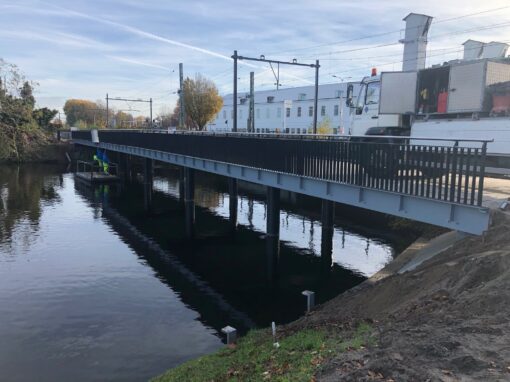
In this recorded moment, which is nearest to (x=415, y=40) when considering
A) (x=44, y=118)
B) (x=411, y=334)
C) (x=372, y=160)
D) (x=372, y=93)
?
(x=372, y=93)

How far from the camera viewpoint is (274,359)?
6.32 meters

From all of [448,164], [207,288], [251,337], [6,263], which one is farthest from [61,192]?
[448,164]

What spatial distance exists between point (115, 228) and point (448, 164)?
18.7 metres

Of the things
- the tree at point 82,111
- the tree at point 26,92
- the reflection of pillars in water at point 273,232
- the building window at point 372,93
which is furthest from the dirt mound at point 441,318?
the tree at point 82,111

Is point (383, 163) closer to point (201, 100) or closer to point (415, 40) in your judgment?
point (415, 40)

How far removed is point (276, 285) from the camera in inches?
589

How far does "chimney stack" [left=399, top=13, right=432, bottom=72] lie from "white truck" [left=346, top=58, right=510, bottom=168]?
3.36 meters

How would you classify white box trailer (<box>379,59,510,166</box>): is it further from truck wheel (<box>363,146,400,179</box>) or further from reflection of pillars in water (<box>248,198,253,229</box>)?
reflection of pillars in water (<box>248,198,253,229</box>)

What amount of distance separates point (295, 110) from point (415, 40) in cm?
4164

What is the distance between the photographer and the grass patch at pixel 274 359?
216 inches

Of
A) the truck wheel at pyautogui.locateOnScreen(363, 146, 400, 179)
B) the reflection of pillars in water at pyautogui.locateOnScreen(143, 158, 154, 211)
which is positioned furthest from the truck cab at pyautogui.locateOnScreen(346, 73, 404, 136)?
the reflection of pillars in water at pyautogui.locateOnScreen(143, 158, 154, 211)

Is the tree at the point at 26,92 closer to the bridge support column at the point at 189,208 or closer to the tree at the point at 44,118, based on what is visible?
the tree at the point at 44,118

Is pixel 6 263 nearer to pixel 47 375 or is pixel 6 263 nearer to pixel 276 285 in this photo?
pixel 47 375

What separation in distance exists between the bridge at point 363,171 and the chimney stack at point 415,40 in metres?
7.56
